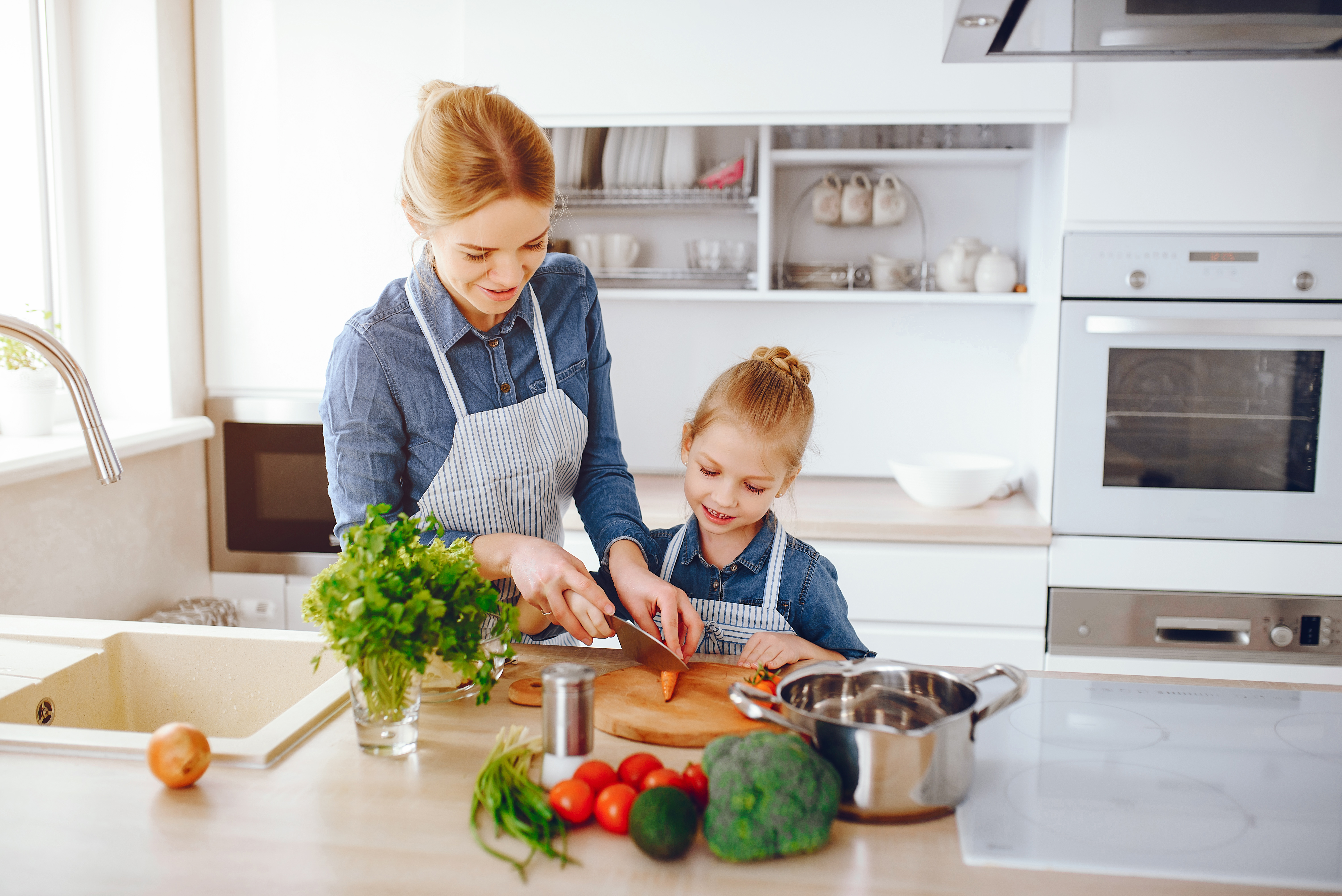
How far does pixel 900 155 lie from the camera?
254cm

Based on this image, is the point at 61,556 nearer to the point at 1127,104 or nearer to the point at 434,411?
the point at 434,411

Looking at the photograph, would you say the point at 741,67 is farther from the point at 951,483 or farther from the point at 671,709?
the point at 671,709

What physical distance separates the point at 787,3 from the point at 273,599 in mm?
1953

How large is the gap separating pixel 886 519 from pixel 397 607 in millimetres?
1625

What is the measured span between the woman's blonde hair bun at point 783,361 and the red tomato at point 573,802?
76 cm

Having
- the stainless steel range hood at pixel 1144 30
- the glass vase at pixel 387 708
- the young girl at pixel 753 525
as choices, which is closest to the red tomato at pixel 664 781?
the glass vase at pixel 387 708

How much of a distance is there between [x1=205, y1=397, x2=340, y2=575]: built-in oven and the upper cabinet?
0.98 metres

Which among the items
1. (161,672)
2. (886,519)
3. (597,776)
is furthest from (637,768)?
(886,519)

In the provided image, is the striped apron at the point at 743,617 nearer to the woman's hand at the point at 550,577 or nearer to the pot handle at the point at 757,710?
the woman's hand at the point at 550,577

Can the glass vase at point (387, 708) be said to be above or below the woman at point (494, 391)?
below

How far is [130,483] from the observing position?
233 centimetres

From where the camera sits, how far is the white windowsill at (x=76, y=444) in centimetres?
187

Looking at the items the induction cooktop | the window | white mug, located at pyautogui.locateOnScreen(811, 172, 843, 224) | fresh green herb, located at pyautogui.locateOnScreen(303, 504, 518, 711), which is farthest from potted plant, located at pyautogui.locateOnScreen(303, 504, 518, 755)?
white mug, located at pyautogui.locateOnScreen(811, 172, 843, 224)

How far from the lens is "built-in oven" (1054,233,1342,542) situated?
2.21 meters
